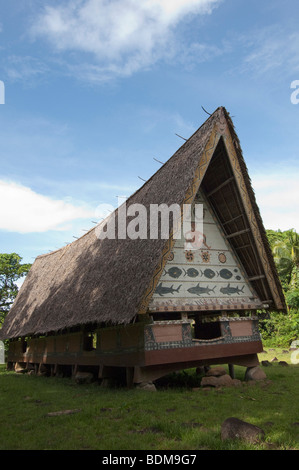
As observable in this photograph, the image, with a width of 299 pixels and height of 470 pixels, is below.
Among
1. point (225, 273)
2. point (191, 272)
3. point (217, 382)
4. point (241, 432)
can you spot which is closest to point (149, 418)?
point (241, 432)

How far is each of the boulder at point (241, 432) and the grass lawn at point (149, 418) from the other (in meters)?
0.09

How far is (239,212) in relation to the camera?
367 inches

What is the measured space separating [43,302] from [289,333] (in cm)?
1486

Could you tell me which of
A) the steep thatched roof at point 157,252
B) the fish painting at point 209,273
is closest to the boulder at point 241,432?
the steep thatched roof at point 157,252

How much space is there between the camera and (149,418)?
527 cm

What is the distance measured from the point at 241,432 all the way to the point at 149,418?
162cm

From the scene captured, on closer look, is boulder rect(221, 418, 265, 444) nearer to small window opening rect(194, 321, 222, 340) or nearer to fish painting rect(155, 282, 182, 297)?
fish painting rect(155, 282, 182, 297)

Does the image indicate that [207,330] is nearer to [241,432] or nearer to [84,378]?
[84,378]

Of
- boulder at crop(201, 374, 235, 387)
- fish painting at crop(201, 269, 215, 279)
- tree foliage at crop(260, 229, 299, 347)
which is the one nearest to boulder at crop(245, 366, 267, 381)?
boulder at crop(201, 374, 235, 387)

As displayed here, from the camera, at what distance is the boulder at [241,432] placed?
160 inches

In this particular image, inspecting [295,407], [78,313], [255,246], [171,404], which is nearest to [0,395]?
[78,313]

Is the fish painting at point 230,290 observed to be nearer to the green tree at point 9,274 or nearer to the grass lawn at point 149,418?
the grass lawn at point 149,418

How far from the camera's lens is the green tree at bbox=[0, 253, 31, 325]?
27.3 meters
